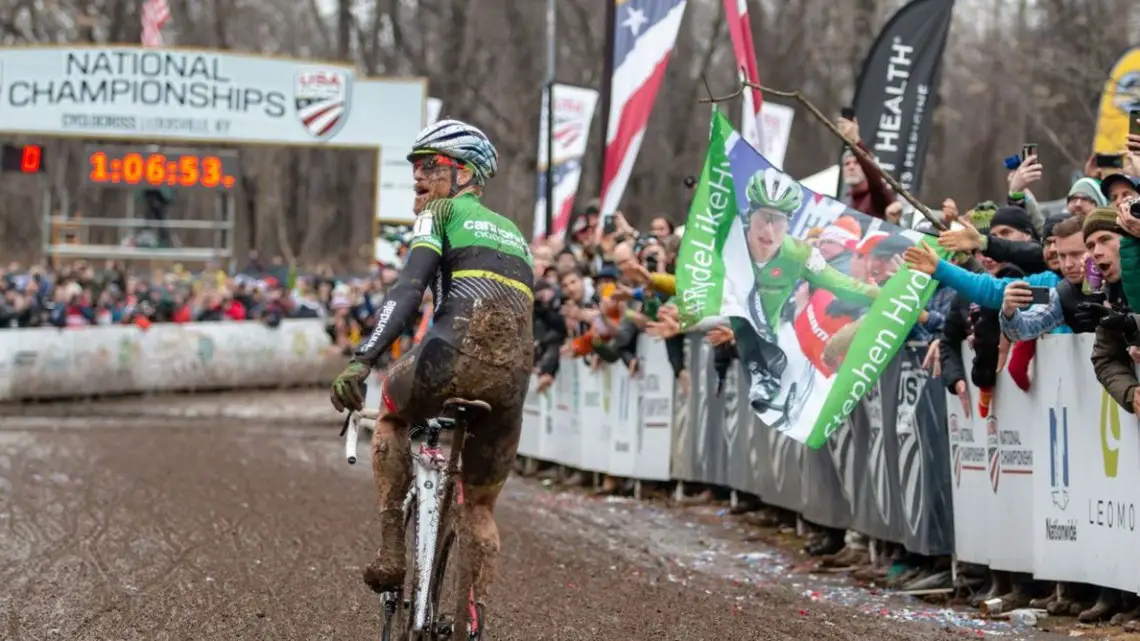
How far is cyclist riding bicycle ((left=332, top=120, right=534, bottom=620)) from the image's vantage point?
22.2 ft

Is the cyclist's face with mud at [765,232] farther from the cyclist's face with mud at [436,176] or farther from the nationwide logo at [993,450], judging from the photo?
the cyclist's face with mud at [436,176]

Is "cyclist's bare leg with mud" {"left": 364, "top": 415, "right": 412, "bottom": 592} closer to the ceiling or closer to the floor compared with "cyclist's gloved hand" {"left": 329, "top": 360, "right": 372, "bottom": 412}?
closer to the floor

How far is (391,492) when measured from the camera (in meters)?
7.05

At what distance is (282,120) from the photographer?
1314 inches

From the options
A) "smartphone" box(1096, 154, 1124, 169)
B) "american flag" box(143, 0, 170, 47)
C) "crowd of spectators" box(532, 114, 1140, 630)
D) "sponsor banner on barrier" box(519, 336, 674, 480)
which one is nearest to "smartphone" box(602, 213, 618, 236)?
"sponsor banner on barrier" box(519, 336, 674, 480)

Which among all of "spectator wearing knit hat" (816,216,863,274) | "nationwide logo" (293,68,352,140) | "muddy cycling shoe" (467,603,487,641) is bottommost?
"muddy cycling shoe" (467,603,487,641)

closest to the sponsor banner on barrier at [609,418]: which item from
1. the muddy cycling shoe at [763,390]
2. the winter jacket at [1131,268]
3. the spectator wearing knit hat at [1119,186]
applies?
the muddy cycling shoe at [763,390]

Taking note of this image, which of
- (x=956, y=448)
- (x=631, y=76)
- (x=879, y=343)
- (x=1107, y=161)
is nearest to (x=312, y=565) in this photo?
(x=879, y=343)

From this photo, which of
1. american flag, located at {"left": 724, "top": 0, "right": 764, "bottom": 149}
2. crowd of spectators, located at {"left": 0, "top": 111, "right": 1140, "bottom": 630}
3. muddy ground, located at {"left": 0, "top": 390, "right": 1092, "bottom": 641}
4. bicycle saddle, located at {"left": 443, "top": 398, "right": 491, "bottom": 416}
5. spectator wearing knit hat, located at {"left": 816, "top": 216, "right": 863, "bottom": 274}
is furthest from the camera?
american flag, located at {"left": 724, "top": 0, "right": 764, "bottom": 149}

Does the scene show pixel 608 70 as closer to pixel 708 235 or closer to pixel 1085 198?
pixel 708 235

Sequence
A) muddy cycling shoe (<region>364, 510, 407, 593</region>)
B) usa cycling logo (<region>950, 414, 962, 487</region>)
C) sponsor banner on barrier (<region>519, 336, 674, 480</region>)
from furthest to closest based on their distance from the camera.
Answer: sponsor banner on barrier (<region>519, 336, 674, 480</region>) < usa cycling logo (<region>950, 414, 962, 487</region>) < muddy cycling shoe (<region>364, 510, 407, 593</region>)

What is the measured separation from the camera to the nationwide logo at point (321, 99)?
110 feet

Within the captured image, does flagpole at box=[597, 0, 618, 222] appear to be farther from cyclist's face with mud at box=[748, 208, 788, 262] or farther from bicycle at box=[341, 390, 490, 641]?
bicycle at box=[341, 390, 490, 641]

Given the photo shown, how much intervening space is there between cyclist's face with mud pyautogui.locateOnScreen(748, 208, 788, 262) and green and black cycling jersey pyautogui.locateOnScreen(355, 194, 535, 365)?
387 centimetres
